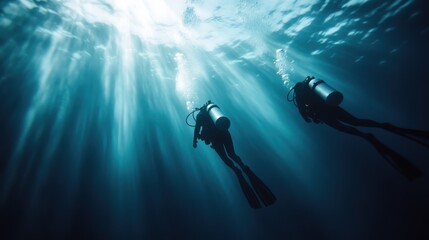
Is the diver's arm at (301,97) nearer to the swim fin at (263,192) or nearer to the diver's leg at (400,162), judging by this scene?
the diver's leg at (400,162)

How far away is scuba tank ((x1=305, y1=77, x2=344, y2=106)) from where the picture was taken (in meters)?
4.71

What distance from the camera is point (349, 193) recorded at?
25.6 m

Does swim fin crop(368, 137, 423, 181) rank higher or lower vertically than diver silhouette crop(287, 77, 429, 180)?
lower

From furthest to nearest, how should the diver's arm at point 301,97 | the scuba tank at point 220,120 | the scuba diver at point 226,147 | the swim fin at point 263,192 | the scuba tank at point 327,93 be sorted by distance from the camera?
the diver's arm at point 301,97 → the scuba tank at point 220,120 → the scuba tank at point 327,93 → the scuba diver at point 226,147 → the swim fin at point 263,192

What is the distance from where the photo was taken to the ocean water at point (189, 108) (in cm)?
1368

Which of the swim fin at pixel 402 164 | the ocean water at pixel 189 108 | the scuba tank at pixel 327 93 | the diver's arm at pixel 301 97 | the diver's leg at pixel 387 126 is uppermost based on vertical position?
the ocean water at pixel 189 108

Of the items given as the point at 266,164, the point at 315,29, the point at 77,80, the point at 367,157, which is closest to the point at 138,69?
the point at 77,80

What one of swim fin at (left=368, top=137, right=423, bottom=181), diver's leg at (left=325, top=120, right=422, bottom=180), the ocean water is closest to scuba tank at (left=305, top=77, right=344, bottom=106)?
diver's leg at (left=325, top=120, right=422, bottom=180)

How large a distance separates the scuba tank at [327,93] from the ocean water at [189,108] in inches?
365

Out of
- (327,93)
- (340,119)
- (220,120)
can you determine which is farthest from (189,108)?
(340,119)

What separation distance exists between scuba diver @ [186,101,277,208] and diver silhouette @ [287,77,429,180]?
201 centimetres

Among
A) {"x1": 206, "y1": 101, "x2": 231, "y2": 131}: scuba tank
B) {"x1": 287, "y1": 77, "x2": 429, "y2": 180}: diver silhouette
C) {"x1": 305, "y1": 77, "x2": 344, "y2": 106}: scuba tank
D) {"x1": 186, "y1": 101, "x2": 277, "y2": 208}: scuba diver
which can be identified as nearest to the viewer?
{"x1": 287, "y1": 77, "x2": 429, "y2": 180}: diver silhouette

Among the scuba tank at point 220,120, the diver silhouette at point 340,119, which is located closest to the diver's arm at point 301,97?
the diver silhouette at point 340,119

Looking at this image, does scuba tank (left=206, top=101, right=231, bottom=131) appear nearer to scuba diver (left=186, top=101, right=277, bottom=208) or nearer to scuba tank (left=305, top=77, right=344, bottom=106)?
Answer: scuba diver (left=186, top=101, right=277, bottom=208)
